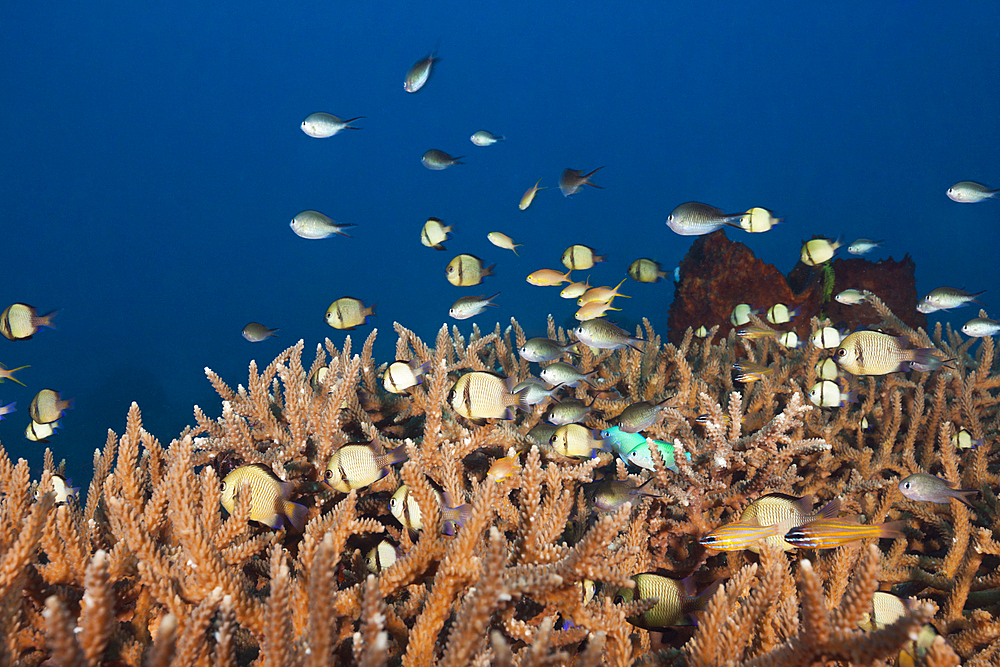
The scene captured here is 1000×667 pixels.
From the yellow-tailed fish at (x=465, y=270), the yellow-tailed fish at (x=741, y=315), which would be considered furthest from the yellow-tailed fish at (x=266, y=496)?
the yellow-tailed fish at (x=741, y=315)

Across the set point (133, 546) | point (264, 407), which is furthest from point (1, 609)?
point (264, 407)

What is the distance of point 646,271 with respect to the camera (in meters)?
5.96

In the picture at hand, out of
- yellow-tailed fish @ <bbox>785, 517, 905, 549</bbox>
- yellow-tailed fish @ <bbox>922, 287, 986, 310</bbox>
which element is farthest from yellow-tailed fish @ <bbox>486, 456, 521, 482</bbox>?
yellow-tailed fish @ <bbox>922, 287, 986, 310</bbox>

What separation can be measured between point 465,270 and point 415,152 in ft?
314

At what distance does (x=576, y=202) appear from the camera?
259 ft

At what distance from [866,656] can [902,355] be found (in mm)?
3014

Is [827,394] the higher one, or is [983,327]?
[983,327]

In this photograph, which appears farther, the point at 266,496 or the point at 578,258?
the point at 578,258

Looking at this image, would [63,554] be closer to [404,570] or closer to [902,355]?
[404,570]

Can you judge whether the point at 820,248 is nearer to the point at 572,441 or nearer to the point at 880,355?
the point at 880,355

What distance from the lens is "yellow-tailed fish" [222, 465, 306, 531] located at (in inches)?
83.4

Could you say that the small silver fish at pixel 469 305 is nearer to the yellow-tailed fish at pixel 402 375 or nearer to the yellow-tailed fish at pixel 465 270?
the yellow-tailed fish at pixel 465 270

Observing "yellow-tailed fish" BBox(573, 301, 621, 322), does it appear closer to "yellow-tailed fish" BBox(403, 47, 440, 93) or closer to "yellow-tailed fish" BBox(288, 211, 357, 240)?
"yellow-tailed fish" BBox(288, 211, 357, 240)

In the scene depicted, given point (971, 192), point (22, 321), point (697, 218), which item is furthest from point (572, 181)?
point (22, 321)
